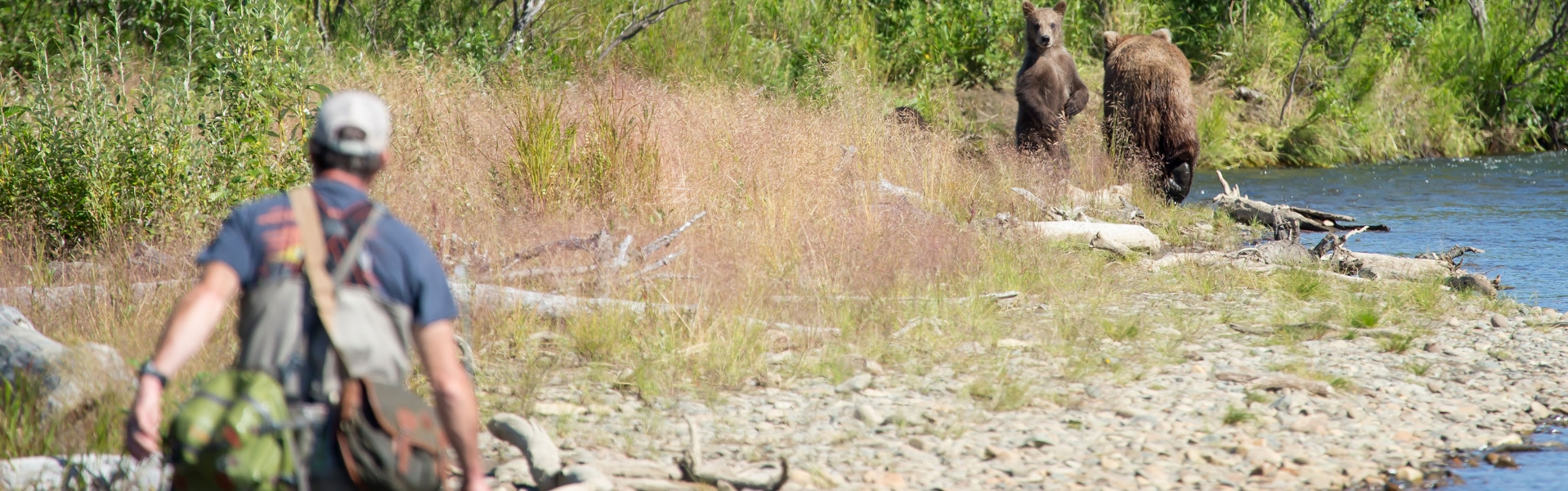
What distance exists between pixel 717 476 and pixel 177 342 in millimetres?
1565

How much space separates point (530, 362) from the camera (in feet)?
14.8

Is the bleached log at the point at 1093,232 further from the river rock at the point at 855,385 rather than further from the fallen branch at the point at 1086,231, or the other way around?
the river rock at the point at 855,385

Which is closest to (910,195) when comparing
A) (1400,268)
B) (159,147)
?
(1400,268)

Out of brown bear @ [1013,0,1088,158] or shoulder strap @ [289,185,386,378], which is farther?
brown bear @ [1013,0,1088,158]

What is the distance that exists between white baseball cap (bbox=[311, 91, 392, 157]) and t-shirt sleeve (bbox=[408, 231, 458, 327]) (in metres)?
0.18

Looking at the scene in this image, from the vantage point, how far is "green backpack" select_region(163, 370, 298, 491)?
206cm

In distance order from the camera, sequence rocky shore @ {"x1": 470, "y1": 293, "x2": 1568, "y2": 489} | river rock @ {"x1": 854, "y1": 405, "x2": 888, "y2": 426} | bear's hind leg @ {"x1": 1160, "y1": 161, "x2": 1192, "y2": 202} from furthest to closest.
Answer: bear's hind leg @ {"x1": 1160, "y1": 161, "x2": 1192, "y2": 202} < river rock @ {"x1": 854, "y1": 405, "x2": 888, "y2": 426} < rocky shore @ {"x1": 470, "y1": 293, "x2": 1568, "y2": 489}

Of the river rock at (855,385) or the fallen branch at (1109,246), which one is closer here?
the river rock at (855,385)

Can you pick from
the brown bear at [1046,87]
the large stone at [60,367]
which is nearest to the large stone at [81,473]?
the large stone at [60,367]

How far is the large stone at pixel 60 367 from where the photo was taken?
3492 mm

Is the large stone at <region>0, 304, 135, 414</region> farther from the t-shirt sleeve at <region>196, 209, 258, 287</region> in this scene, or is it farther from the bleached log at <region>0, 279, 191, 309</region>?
the t-shirt sleeve at <region>196, 209, 258, 287</region>

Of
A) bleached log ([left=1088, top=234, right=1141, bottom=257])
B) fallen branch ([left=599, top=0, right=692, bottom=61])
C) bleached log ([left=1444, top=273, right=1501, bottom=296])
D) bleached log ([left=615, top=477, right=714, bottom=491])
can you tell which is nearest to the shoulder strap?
bleached log ([left=615, top=477, right=714, bottom=491])

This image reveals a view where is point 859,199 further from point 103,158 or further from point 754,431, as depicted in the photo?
point 103,158

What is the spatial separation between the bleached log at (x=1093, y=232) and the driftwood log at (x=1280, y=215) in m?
1.33
